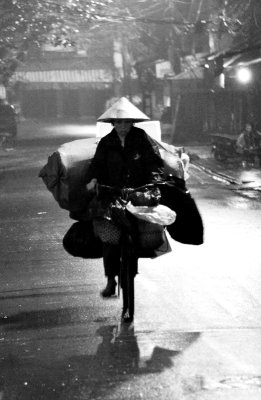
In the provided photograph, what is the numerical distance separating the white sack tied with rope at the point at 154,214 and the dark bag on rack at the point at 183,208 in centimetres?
30

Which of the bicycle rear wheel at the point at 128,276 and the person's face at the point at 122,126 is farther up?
the person's face at the point at 122,126

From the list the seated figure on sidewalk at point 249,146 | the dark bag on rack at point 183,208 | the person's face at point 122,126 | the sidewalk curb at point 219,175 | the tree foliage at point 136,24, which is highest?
the tree foliage at point 136,24

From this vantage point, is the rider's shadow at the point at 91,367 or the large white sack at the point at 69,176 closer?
the rider's shadow at the point at 91,367

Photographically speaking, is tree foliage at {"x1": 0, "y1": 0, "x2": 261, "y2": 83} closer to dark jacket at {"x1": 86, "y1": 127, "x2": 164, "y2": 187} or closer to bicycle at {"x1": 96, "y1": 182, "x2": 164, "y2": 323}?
dark jacket at {"x1": 86, "y1": 127, "x2": 164, "y2": 187}

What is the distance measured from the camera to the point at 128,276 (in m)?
6.89

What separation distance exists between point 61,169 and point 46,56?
64.5 metres

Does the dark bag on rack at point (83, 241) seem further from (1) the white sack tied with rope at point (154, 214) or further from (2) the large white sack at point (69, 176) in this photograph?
(1) the white sack tied with rope at point (154, 214)

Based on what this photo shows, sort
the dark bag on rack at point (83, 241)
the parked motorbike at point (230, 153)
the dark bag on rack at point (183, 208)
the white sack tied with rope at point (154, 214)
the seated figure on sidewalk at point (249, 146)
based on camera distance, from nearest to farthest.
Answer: the white sack tied with rope at point (154, 214) → the dark bag on rack at point (183, 208) → the dark bag on rack at point (83, 241) → the seated figure on sidewalk at point (249, 146) → the parked motorbike at point (230, 153)

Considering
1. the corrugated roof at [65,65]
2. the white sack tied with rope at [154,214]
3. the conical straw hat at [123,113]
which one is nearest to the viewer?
the white sack tied with rope at [154,214]

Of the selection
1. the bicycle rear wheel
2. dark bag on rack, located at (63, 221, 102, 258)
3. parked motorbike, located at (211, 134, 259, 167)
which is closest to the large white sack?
dark bag on rack, located at (63, 221, 102, 258)

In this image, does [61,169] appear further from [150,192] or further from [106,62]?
[106,62]

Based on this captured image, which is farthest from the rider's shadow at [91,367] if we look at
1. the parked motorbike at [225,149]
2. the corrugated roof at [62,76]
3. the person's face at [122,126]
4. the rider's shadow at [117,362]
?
the corrugated roof at [62,76]

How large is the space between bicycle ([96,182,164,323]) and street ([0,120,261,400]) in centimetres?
18

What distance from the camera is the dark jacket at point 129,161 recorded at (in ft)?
23.1
